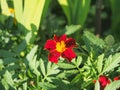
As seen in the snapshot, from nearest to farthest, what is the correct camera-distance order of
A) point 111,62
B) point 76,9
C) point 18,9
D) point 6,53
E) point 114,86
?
1. point 114,86
2. point 111,62
3. point 6,53
4. point 18,9
5. point 76,9

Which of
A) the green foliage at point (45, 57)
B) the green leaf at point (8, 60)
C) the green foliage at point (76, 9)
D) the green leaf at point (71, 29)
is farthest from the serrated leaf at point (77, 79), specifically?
the green foliage at point (76, 9)

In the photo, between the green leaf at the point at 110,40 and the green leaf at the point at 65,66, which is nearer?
the green leaf at the point at 65,66

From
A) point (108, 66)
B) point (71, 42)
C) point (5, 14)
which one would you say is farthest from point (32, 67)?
point (5, 14)

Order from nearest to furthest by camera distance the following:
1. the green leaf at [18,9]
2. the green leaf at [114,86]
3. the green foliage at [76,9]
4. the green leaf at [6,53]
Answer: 1. the green leaf at [114,86]
2. the green leaf at [6,53]
3. the green leaf at [18,9]
4. the green foliage at [76,9]

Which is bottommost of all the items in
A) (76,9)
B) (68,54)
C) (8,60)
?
(68,54)

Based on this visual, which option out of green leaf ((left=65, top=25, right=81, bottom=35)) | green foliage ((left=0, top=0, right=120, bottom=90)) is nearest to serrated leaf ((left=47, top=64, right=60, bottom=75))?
green foliage ((left=0, top=0, right=120, bottom=90))

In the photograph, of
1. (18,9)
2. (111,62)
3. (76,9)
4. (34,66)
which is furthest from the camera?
(76,9)

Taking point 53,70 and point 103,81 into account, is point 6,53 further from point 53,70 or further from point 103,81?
point 103,81

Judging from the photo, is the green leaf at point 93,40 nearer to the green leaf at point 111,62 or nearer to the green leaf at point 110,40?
the green leaf at point 110,40

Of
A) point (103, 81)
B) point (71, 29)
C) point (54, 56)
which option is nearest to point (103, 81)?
point (103, 81)
